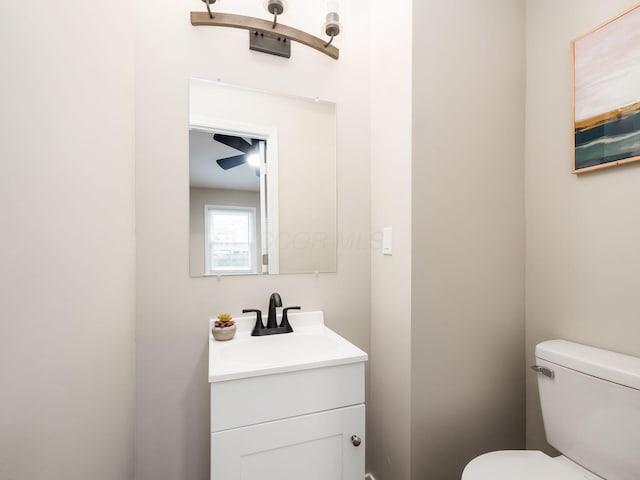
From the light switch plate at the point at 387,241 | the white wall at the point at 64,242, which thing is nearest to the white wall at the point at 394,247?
the light switch plate at the point at 387,241

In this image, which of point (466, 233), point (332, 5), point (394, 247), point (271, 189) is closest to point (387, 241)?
point (394, 247)

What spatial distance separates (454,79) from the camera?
121 cm

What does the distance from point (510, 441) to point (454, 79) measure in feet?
5.21

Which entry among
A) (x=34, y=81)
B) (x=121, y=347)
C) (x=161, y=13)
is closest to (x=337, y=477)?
(x=121, y=347)

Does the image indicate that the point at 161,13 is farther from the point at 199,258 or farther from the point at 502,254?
the point at 502,254

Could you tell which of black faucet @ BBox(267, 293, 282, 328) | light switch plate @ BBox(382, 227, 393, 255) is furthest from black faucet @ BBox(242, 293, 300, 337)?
light switch plate @ BBox(382, 227, 393, 255)

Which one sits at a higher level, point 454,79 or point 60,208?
point 454,79

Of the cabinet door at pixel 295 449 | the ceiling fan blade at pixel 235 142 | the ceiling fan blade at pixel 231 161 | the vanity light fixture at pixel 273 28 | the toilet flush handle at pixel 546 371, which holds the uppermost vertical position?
the vanity light fixture at pixel 273 28

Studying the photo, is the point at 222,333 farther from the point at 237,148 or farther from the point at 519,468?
the point at 519,468

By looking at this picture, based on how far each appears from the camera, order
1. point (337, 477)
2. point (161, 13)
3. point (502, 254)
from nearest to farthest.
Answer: point (337, 477) → point (161, 13) → point (502, 254)

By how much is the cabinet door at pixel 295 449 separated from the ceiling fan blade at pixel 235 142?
41.4 inches

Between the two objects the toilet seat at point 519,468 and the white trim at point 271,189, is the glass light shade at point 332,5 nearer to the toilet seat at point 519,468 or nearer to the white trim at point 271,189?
the white trim at point 271,189

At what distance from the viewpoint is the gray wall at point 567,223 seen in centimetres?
101

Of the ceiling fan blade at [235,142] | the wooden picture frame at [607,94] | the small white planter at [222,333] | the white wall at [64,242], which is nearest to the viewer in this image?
the white wall at [64,242]
